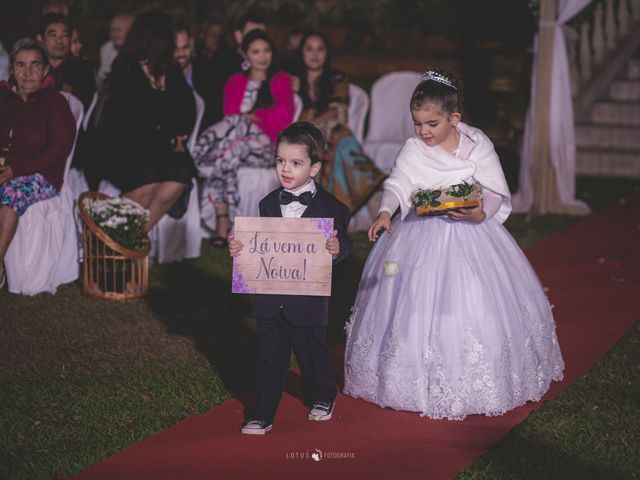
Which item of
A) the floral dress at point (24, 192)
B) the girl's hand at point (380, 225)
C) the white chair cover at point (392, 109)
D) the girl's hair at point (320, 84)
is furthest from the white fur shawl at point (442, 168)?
the white chair cover at point (392, 109)

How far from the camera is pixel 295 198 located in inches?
166

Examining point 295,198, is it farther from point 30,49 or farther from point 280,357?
point 30,49

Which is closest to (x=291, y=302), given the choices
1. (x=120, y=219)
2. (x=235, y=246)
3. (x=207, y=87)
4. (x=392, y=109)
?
(x=235, y=246)

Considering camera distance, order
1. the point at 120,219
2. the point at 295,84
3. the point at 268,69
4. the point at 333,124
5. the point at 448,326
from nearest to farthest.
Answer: the point at 448,326 → the point at 120,219 → the point at 268,69 → the point at 295,84 → the point at 333,124

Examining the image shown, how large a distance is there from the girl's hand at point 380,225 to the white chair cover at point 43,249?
311 centimetres

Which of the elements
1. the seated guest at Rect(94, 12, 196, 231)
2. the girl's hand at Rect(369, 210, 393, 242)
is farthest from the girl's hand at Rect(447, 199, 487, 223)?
the seated guest at Rect(94, 12, 196, 231)

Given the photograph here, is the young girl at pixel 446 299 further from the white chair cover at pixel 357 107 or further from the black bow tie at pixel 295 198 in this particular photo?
the white chair cover at pixel 357 107

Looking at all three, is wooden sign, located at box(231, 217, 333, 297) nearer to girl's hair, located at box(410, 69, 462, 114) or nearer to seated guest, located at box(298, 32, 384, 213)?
girl's hair, located at box(410, 69, 462, 114)

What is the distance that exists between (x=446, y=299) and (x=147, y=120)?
368 centimetres

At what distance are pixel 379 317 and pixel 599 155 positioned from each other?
32.4ft

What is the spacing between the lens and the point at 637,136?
13867 mm

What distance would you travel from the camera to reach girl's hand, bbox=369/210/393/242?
14.0 ft

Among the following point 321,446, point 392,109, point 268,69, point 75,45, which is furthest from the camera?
point 392,109

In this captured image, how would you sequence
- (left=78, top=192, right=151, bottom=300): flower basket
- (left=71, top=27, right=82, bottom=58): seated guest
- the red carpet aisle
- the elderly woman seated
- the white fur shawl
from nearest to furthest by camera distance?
the red carpet aisle → the white fur shawl → (left=78, top=192, right=151, bottom=300): flower basket → the elderly woman seated → (left=71, top=27, right=82, bottom=58): seated guest
